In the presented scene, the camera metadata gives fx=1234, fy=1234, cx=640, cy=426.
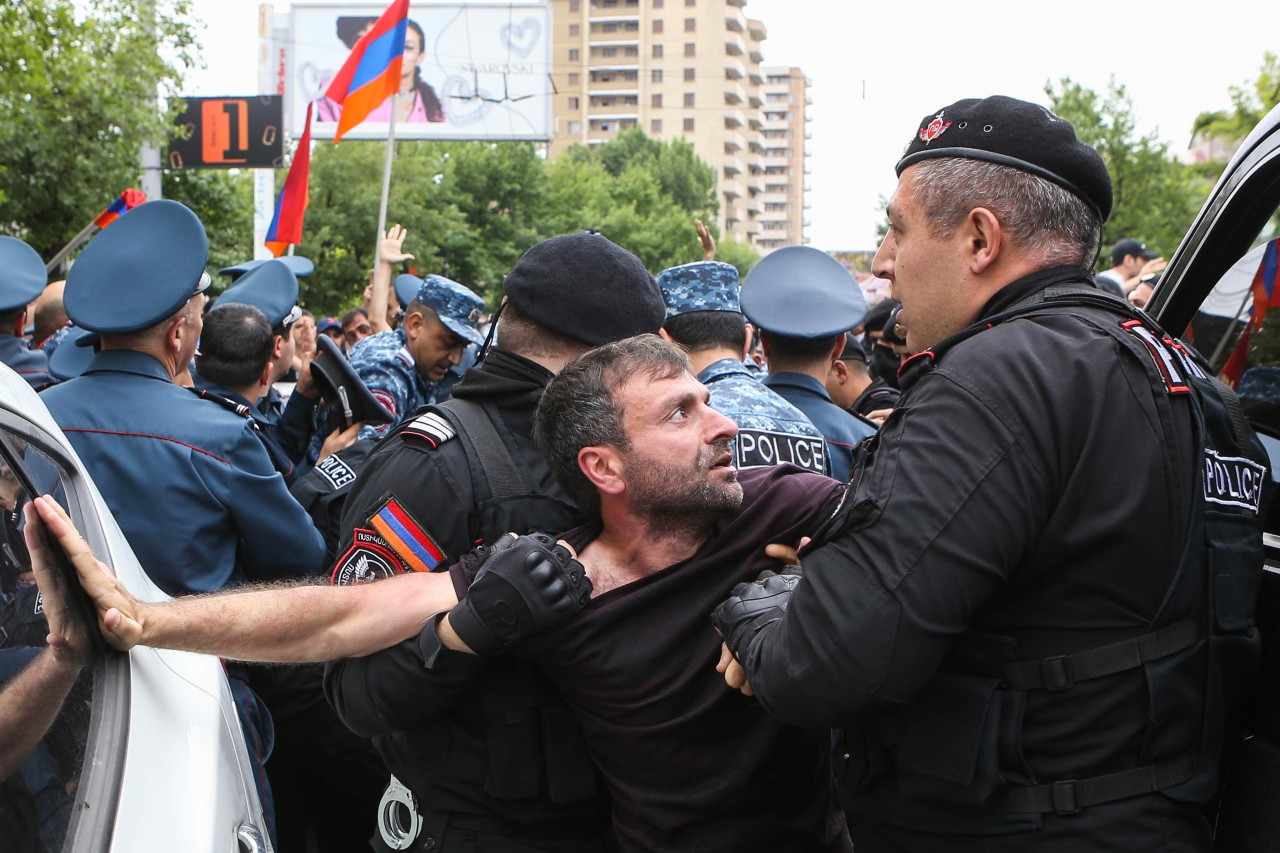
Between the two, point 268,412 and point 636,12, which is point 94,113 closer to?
point 268,412

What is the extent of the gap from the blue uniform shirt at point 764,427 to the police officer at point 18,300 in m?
3.12

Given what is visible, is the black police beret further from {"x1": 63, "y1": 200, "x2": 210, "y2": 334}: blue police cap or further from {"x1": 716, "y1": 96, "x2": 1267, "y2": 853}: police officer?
{"x1": 716, "y1": 96, "x2": 1267, "y2": 853}: police officer

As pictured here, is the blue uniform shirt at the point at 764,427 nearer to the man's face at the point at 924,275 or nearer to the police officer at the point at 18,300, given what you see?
the man's face at the point at 924,275

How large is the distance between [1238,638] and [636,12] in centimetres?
11681

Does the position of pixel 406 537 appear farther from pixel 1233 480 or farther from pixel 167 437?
pixel 1233 480

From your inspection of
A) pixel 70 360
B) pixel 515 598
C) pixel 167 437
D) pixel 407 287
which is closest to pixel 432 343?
pixel 70 360

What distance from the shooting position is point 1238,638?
193 cm

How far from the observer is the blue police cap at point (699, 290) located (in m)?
4.35

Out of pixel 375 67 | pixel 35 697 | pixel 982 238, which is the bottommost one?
pixel 35 697

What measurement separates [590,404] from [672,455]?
19 cm

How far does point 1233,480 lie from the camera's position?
6.48 feet

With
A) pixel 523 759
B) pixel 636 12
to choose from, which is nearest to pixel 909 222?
pixel 523 759

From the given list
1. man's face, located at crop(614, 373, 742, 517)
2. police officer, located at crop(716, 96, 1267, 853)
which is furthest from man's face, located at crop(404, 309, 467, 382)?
police officer, located at crop(716, 96, 1267, 853)

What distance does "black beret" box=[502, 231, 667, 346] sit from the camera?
269cm
